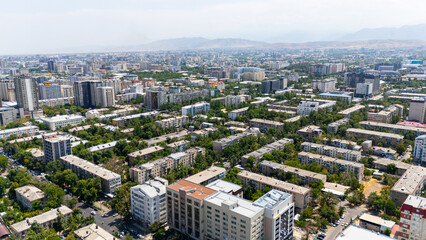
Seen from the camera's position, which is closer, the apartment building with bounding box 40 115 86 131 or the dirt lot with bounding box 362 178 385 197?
the dirt lot with bounding box 362 178 385 197

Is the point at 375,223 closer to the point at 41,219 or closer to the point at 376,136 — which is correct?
the point at 376,136

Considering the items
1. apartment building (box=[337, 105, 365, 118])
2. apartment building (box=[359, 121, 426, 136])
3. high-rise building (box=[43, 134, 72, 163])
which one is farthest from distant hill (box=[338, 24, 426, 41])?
high-rise building (box=[43, 134, 72, 163])

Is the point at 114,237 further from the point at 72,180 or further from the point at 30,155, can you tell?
the point at 30,155

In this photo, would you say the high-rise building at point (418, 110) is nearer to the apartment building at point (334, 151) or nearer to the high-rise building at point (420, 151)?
the high-rise building at point (420, 151)

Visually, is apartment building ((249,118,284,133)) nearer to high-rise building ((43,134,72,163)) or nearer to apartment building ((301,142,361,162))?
apartment building ((301,142,361,162))

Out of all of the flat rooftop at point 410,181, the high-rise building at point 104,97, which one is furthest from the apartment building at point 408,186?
the high-rise building at point 104,97
